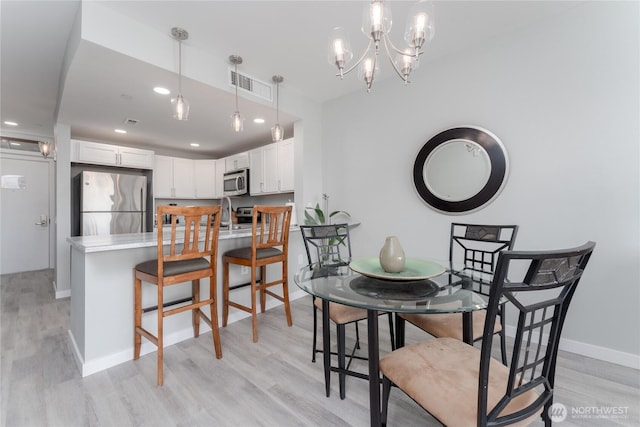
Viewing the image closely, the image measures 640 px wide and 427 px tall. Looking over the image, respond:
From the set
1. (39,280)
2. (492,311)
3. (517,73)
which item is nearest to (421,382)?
(492,311)

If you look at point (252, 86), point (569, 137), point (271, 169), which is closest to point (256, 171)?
point (271, 169)

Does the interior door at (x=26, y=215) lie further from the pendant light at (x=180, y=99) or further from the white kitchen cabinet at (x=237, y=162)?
the pendant light at (x=180, y=99)

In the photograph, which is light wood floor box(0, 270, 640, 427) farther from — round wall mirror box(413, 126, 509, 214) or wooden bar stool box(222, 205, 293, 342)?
round wall mirror box(413, 126, 509, 214)

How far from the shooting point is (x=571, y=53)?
212cm

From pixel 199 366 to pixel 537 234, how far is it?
288 centimetres

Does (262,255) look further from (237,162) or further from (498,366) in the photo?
(237,162)

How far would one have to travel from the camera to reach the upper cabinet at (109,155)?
3.95m

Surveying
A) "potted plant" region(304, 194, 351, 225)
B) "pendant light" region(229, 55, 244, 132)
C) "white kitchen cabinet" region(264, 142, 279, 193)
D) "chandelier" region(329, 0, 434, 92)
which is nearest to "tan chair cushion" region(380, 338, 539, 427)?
"chandelier" region(329, 0, 434, 92)

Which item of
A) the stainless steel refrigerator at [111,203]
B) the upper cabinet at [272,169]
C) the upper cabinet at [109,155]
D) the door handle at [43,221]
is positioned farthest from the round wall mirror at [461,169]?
the door handle at [43,221]

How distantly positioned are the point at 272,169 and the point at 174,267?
100 inches

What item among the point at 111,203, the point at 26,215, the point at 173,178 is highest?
the point at 173,178

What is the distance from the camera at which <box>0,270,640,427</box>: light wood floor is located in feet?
4.86

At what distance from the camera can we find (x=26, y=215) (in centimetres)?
483

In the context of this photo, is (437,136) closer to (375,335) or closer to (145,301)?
(375,335)
